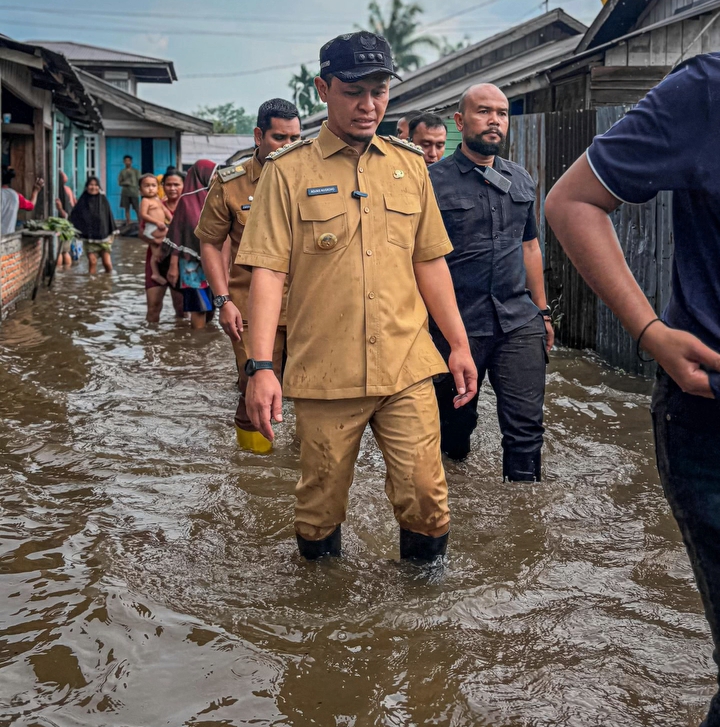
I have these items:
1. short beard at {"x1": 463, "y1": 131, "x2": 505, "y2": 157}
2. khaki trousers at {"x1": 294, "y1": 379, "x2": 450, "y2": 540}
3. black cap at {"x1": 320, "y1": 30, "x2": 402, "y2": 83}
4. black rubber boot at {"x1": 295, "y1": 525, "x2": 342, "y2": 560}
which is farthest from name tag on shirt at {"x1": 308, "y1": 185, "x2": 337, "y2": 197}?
short beard at {"x1": 463, "y1": 131, "x2": 505, "y2": 157}

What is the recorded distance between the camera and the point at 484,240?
17.1 ft

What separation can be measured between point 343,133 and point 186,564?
2.00m

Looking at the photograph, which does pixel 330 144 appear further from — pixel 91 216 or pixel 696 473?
pixel 91 216

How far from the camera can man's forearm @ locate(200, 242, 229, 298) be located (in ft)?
19.6

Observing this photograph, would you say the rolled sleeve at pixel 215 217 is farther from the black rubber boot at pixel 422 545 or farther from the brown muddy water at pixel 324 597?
the black rubber boot at pixel 422 545

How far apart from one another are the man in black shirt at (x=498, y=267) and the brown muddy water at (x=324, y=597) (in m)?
→ 0.43

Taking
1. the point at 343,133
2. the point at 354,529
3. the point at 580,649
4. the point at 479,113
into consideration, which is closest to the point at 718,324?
the point at 580,649

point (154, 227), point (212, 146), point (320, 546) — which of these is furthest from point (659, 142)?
point (212, 146)

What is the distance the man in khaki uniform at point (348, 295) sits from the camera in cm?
355

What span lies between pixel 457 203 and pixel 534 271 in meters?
0.62

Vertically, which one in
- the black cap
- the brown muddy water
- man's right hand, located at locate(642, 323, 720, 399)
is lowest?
the brown muddy water

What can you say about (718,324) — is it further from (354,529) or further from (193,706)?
(354,529)

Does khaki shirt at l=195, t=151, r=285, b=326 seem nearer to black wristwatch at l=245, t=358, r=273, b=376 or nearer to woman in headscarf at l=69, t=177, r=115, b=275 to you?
black wristwatch at l=245, t=358, r=273, b=376

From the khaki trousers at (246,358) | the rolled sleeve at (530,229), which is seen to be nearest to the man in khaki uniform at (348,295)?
the rolled sleeve at (530,229)
